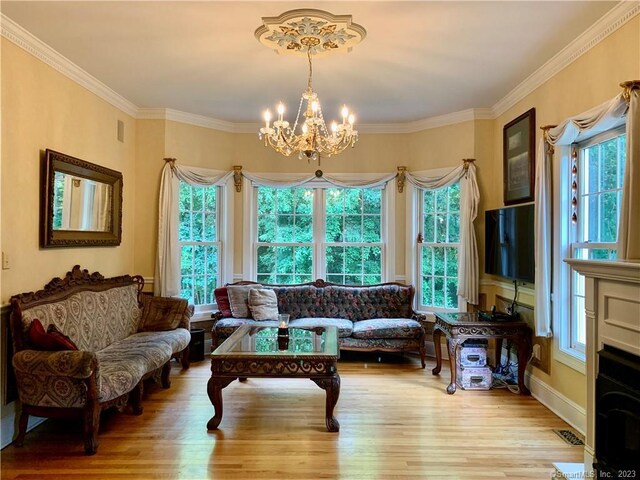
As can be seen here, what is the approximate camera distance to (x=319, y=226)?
584cm

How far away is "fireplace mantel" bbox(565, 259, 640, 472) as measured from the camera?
2133mm

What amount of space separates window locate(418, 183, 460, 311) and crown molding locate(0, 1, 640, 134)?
0.86 metres

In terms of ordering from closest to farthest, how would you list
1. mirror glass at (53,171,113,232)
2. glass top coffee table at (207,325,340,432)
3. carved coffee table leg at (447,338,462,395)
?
glass top coffee table at (207,325,340,432), mirror glass at (53,171,113,232), carved coffee table leg at (447,338,462,395)

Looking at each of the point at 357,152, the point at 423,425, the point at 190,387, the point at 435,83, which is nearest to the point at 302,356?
the point at 423,425

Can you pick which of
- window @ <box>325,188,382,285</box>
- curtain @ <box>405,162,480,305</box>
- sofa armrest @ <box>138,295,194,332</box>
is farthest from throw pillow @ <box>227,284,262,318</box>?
curtain @ <box>405,162,480,305</box>

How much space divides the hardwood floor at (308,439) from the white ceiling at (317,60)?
284 cm

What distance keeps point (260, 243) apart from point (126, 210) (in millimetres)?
1660

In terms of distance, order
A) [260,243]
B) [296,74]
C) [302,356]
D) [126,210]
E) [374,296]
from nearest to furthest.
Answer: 1. [302,356]
2. [296,74]
3. [126,210]
4. [374,296]
5. [260,243]

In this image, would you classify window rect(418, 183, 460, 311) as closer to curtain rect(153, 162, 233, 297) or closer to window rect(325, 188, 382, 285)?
window rect(325, 188, 382, 285)

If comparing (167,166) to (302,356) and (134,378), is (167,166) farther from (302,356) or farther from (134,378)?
(302,356)

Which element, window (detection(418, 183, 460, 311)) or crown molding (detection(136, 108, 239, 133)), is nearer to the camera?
crown molding (detection(136, 108, 239, 133))

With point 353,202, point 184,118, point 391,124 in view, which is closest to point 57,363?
point 184,118

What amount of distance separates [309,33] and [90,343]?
296 centimetres

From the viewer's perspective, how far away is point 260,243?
230 inches
